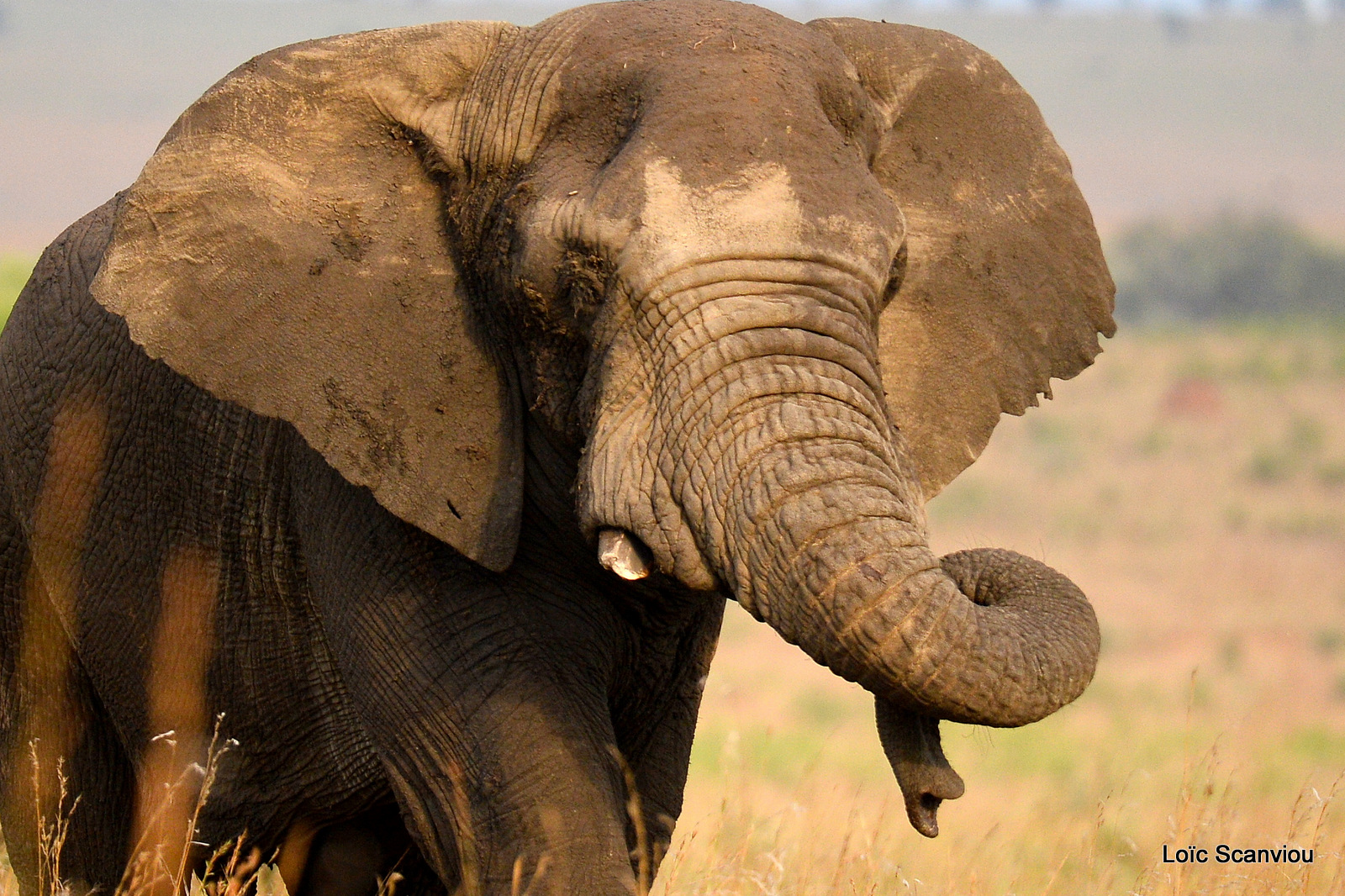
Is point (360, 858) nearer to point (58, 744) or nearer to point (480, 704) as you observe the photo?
point (58, 744)

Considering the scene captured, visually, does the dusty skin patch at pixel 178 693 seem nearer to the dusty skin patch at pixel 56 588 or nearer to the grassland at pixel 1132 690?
the dusty skin patch at pixel 56 588

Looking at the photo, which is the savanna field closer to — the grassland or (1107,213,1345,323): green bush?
the grassland

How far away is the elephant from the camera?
10.8 ft

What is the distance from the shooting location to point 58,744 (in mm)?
5508

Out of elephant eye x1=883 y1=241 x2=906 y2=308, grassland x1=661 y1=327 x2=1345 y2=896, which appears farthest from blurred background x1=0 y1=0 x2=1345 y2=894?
elephant eye x1=883 y1=241 x2=906 y2=308

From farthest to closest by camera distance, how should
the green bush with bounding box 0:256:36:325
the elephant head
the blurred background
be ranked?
1. the green bush with bounding box 0:256:36:325
2. the blurred background
3. the elephant head

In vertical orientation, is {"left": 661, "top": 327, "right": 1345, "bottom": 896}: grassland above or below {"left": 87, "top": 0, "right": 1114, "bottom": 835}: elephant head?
below

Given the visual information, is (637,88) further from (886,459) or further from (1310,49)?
(1310,49)

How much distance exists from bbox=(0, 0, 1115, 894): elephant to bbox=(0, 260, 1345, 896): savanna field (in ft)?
2.28

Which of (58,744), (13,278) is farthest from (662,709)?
(13,278)

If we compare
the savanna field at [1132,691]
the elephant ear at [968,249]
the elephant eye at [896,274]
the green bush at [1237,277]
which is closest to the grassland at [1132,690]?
the savanna field at [1132,691]

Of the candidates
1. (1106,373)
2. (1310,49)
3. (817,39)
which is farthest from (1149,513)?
(1310,49)

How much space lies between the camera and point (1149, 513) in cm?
3180

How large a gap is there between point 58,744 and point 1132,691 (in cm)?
1708
